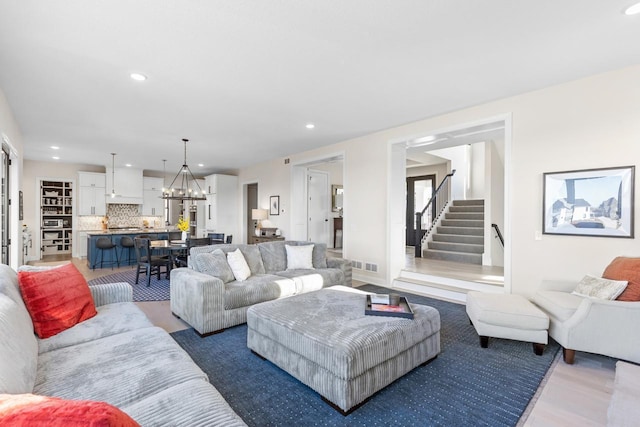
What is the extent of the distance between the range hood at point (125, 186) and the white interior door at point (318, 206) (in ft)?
17.7

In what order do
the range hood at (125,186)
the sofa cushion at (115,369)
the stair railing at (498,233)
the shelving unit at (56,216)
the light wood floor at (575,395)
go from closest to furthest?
1. the sofa cushion at (115,369)
2. the light wood floor at (575,395)
3. the stair railing at (498,233)
4. the shelving unit at (56,216)
5. the range hood at (125,186)

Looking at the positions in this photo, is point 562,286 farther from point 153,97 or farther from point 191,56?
point 153,97

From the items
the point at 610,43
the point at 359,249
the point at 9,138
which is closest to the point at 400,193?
the point at 359,249

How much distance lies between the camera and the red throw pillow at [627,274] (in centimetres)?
255

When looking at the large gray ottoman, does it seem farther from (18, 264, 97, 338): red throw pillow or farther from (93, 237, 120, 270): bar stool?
(93, 237, 120, 270): bar stool

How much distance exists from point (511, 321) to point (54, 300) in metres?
3.71

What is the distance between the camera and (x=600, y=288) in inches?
108

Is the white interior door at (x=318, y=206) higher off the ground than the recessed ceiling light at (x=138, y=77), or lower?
lower

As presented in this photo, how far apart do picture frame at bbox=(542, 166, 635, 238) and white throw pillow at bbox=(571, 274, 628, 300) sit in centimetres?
58

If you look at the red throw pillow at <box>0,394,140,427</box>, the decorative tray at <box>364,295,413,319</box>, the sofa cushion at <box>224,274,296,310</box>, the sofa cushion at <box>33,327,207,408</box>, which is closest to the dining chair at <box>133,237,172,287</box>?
the sofa cushion at <box>224,274,296,310</box>

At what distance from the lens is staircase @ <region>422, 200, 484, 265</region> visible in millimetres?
6574

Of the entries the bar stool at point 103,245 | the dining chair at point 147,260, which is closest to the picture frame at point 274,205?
the dining chair at point 147,260

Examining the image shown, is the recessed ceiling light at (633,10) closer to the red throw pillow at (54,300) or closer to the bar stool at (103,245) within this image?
the red throw pillow at (54,300)

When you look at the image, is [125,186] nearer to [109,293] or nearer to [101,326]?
[109,293]
